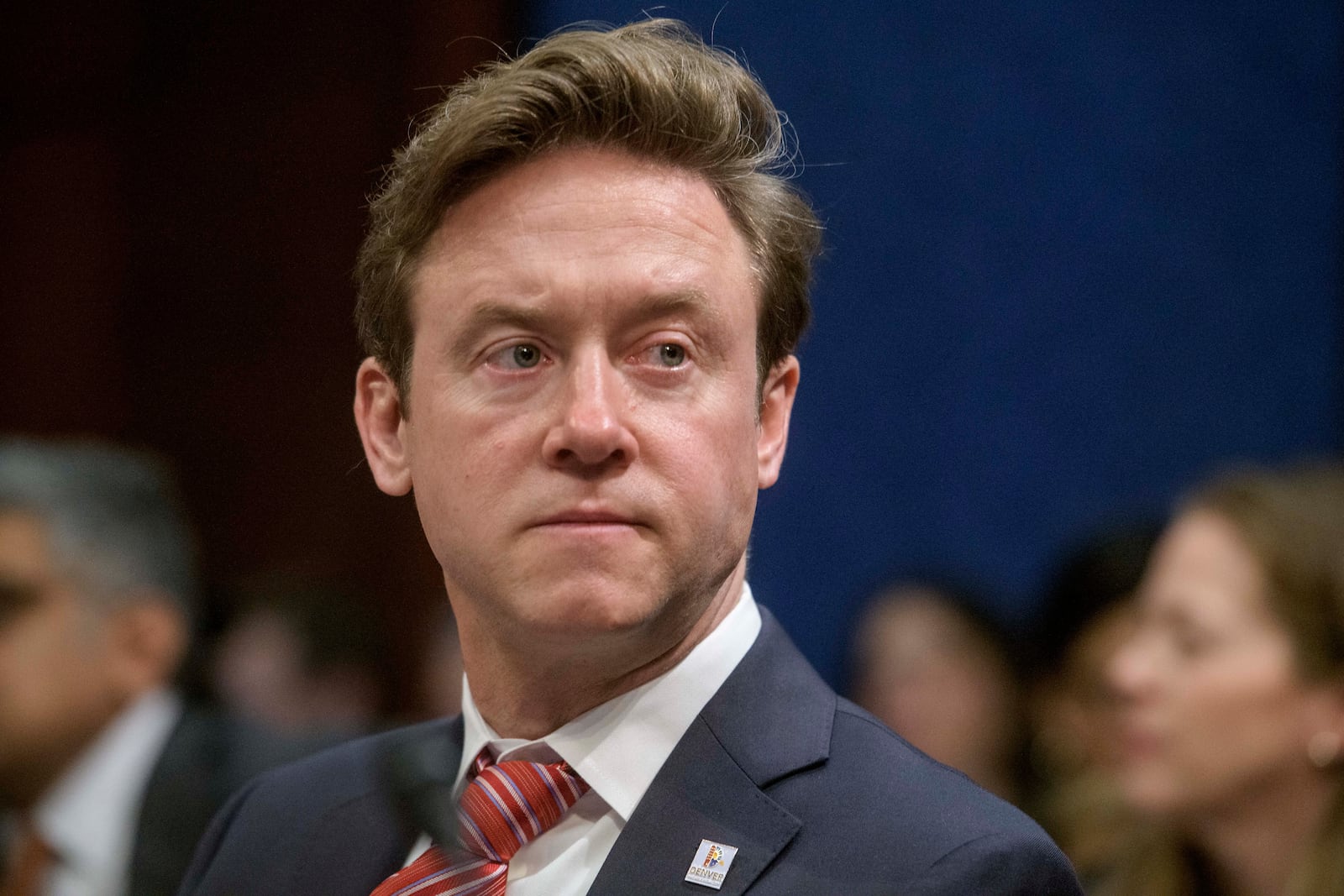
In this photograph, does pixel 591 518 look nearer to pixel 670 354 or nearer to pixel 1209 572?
pixel 670 354

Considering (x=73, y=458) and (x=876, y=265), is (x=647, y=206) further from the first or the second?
(x=876, y=265)

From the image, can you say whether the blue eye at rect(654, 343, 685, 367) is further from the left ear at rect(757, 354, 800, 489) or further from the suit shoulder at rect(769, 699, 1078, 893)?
the suit shoulder at rect(769, 699, 1078, 893)

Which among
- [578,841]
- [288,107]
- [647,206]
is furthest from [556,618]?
[288,107]

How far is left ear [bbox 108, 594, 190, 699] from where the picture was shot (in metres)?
3.80

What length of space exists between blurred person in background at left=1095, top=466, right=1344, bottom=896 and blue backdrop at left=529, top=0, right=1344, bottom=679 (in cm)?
161

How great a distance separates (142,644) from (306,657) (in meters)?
1.11

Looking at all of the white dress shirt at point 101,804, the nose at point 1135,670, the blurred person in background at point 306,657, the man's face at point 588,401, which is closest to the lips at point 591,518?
the man's face at point 588,401

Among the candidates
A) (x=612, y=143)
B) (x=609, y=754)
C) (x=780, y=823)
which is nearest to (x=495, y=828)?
(x=609, y=754)

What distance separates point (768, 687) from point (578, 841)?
31 centimetres

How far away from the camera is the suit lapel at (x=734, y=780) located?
1799 mm

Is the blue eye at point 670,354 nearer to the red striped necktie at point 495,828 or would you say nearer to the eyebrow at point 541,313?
the eyebrow at point 541,313

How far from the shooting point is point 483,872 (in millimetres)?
1938

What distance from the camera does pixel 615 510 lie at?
183 cm

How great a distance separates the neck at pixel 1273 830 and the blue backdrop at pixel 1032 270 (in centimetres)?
176
